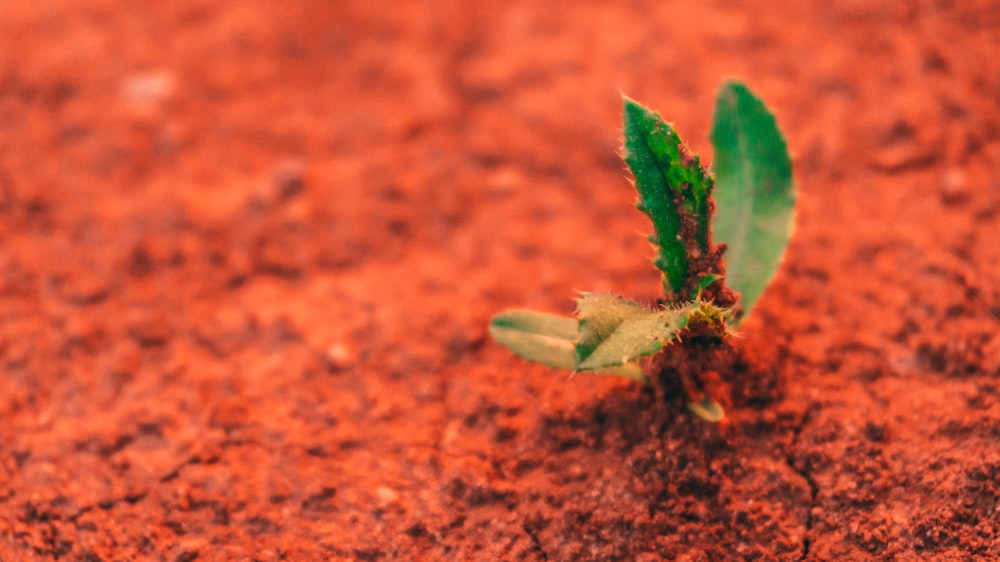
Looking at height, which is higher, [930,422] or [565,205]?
[565,205]

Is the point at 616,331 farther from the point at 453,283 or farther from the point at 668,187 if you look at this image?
the point at 453,283

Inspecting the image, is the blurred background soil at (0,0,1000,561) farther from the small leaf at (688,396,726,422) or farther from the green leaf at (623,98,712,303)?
the green leaf at (623,98,712,303)

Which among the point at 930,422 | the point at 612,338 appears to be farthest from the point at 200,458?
the point at 930,422

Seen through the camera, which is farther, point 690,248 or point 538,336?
point 538,336

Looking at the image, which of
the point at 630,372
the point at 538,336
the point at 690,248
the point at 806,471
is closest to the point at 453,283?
the point at 538,336

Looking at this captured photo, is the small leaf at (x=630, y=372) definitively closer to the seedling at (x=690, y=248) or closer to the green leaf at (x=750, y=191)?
the seedling at (x=690, y=248)

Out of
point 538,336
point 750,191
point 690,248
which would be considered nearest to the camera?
point 690,248

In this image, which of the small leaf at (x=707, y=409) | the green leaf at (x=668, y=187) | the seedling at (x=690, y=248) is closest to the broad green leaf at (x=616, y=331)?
the seedling at (x=690, y=248)

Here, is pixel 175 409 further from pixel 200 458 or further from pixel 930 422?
pixel 930 422
